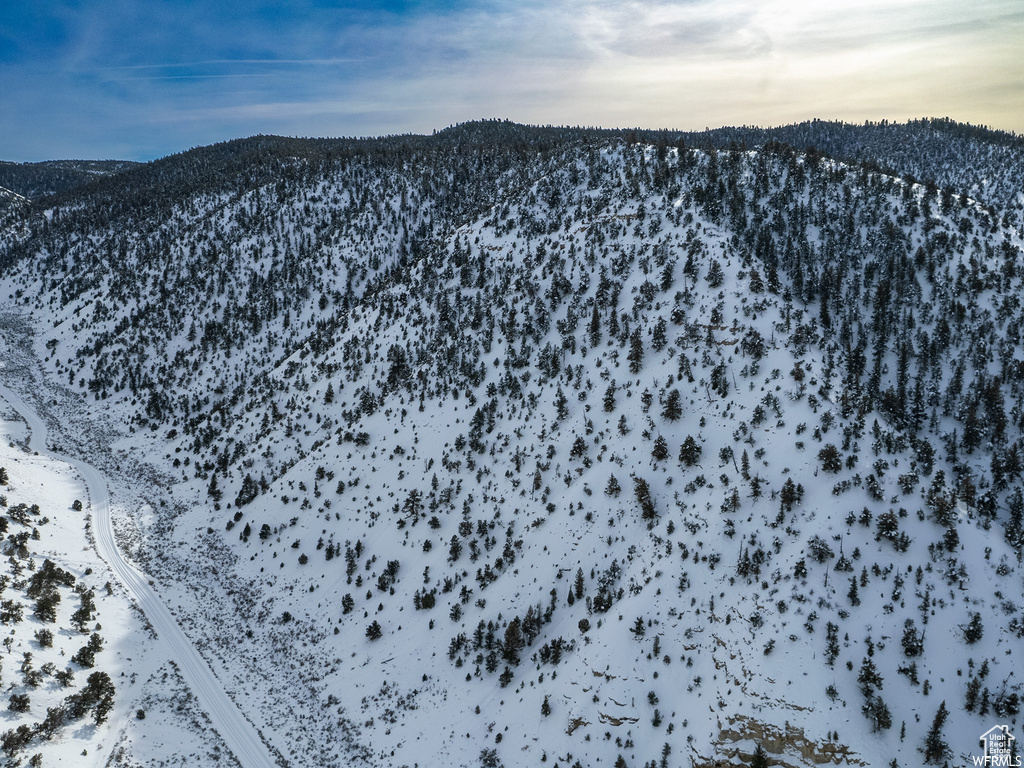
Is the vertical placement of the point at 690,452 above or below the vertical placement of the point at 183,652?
above

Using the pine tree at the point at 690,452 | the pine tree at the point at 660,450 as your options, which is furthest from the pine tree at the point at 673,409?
the pine tree at the point at 690,452

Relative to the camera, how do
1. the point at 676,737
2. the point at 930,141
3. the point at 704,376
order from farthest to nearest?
the point at 930,141 → the point at 704,376 → the point at 676,737

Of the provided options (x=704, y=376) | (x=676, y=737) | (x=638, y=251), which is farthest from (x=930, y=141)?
(x=676, y=737)

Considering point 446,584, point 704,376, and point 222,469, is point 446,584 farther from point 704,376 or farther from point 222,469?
point 222,469

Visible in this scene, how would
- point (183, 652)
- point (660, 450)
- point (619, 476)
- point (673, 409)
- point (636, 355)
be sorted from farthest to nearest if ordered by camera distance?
point (636, 355) → point (673, 409) → point (619, 476) → point (183, 652) → point (660, 450)

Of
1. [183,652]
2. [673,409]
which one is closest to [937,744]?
[673,409]

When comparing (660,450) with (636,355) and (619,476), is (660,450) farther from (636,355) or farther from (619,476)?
(636,355)

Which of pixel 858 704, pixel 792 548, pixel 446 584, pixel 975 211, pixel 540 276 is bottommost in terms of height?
pixel 446 584
